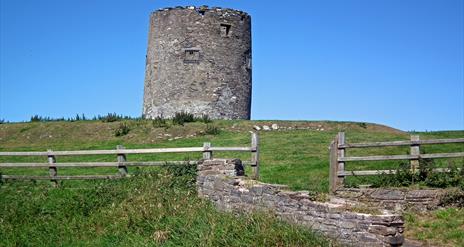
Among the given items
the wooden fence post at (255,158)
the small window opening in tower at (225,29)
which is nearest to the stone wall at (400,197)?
the wooden fence post at (255,158)

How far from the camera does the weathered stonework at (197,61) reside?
31859 millimetres

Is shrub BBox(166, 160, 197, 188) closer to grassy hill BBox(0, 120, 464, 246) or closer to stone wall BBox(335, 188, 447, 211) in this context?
grassy hill BBox(0, 120, 464, 246)

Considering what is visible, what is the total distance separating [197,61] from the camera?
3184cm

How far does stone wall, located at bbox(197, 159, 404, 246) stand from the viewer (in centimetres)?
912

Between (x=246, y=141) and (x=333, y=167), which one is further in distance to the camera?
(x=246, y=141)

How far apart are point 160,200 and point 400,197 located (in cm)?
498

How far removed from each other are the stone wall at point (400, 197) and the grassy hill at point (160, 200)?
618 millimetres

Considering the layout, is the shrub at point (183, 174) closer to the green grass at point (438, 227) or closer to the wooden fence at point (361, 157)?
the wooden fence at point (361, 157)

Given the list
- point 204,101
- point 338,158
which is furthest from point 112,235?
point 204,101

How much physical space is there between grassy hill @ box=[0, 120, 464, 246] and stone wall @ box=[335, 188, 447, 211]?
2.03ft

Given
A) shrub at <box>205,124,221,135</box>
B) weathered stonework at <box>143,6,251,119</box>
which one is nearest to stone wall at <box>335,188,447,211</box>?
shrub at <box>205,124,221,135</box>

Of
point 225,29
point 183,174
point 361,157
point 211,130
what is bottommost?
point 183,174

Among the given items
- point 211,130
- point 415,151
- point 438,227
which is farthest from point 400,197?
point 211,130

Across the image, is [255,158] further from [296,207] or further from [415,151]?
[296,207]
